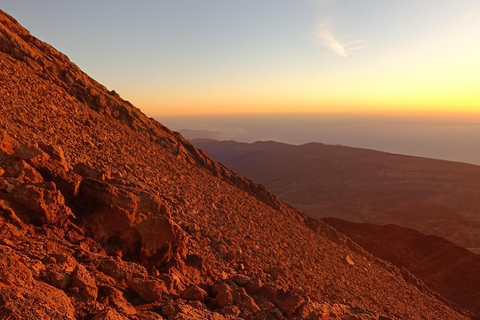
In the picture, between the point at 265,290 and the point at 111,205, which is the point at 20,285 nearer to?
the point at 111,205

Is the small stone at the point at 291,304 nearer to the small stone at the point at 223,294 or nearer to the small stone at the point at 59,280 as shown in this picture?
the small stone at the point at 223,294

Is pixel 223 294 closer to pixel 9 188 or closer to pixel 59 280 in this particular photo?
pixel 59 280

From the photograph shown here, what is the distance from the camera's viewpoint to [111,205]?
16.9ft

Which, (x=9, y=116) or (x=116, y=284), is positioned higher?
(x=9, y=116)

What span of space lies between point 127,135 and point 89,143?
8.34 feet

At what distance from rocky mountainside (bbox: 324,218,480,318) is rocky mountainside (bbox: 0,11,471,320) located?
2672 mm

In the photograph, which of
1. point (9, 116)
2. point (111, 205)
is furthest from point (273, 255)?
point (9, 116)

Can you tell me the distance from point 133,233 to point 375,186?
5054cm

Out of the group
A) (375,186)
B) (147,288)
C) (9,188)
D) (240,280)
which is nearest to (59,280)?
(147,288)

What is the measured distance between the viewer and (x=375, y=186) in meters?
51.1

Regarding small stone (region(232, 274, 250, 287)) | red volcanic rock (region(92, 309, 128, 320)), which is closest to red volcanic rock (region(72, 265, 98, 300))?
red volcanic rock (region(92, 309, 128, 320))

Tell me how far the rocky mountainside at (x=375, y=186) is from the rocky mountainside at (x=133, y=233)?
919 inches

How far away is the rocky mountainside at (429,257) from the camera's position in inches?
569

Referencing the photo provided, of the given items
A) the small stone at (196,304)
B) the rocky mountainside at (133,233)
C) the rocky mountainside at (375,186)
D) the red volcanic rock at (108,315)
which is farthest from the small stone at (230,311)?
the rocky mountainside at (375,186)
